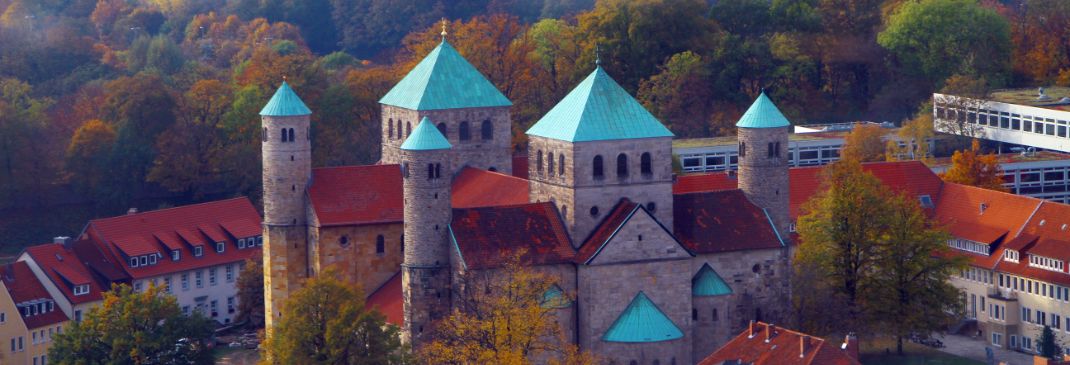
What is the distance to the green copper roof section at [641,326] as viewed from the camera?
87.8 meters

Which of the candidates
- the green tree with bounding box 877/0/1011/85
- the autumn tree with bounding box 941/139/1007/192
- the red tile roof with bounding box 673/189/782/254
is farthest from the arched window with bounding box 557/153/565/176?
the green tree with bounding box 877/0/1011/85

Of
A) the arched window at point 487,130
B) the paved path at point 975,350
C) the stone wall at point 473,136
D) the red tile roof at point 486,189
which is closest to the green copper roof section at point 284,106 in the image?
the stone wall at point 473,136

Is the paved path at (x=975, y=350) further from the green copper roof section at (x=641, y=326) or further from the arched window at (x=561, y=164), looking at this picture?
the arched window at (x=561, y=164)

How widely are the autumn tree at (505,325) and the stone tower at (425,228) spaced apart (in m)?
A: 1.04

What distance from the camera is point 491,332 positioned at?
3349 inches

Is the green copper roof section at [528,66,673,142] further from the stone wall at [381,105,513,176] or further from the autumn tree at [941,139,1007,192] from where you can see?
the autumn tree at [941,139,1007,192]

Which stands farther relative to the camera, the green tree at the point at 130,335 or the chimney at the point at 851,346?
the green tree at the point at 130,335

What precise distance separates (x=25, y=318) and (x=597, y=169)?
23.6 metres

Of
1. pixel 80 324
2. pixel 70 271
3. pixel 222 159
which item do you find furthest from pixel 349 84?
pixel 80 324

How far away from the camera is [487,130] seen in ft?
324

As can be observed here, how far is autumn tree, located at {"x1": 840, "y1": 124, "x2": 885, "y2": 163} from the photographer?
121m

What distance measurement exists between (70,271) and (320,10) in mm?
75679

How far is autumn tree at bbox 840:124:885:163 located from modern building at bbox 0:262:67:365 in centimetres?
3851

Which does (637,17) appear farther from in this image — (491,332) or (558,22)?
(491,332)
